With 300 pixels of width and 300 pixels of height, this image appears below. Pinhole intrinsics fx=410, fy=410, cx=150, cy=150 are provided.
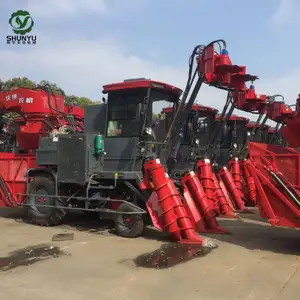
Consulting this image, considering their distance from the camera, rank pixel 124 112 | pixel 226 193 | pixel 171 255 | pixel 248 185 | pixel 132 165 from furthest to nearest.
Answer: pixel 248 185 → pixel 226 193 → pixel 124 112 → pixel 132 165 → pixel 171 255

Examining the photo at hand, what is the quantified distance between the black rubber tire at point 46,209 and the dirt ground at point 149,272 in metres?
1.05

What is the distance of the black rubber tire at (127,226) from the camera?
7367 millimetres

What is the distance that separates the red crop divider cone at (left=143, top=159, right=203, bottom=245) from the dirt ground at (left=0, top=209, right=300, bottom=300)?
1.25 feet

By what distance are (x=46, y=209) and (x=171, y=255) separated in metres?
3.57

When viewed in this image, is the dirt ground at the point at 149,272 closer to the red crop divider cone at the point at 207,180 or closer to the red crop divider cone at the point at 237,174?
the red crop divider cone at the point at 207,180

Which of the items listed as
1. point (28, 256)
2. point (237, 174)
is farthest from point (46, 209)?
point (237, 174)

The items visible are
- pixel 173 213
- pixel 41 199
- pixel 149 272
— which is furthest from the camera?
pixel 41 199

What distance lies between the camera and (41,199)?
8758mm

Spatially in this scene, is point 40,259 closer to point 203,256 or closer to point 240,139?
point 203,256

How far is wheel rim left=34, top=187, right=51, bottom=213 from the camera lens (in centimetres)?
863

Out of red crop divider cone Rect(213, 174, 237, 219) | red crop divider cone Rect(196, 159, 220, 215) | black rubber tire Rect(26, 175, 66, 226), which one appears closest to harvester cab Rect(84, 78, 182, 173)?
red crop divider cone Rect(196, 159, 220, 215)

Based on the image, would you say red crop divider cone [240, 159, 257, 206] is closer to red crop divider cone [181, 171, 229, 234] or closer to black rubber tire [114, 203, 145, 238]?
red crop divider cone [181, 171, 229, 234]

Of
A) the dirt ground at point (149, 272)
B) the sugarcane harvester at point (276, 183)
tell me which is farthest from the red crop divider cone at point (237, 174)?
the sugarcane harvester at point (276, 183)

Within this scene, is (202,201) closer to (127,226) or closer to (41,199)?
(127,226)
